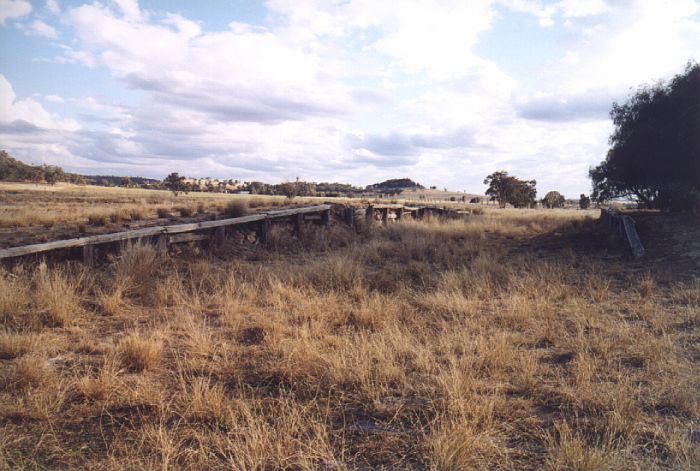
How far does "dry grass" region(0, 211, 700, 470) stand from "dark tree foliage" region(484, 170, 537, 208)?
68126 mm

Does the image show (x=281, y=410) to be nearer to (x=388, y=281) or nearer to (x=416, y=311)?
(x=416, y=311)

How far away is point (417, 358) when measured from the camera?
173 inches

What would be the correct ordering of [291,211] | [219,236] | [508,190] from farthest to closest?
1. [508,190]
2. [291,211]
3. [219,236]

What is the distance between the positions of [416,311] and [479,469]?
3.74m

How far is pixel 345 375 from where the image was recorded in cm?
398

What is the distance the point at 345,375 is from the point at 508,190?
7377cm

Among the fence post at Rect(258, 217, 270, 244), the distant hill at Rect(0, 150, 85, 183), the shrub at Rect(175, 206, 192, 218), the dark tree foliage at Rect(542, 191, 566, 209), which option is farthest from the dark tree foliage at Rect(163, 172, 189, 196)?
the dark tree foliage at Rect(542, 191, 566, 209)

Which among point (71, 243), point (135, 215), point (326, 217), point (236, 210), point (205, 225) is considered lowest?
point (71, 243)

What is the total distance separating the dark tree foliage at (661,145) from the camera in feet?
53.0

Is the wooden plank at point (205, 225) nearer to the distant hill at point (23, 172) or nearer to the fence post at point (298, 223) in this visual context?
the fence post at point (298, 223)

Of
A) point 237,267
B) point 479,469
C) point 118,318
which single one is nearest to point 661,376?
point 479,469

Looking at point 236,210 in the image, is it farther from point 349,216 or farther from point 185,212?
point 349,216

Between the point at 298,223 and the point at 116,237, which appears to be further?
the point at 298,223

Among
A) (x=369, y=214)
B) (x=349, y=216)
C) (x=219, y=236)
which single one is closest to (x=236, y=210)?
(x=349, y=216)
